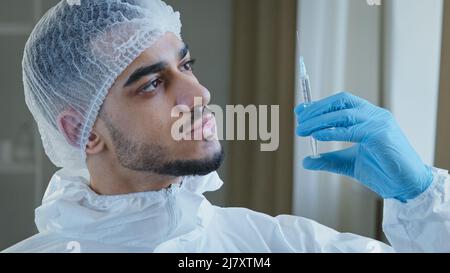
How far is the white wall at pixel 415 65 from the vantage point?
1125 millimetres

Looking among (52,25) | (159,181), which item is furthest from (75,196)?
(52,25)

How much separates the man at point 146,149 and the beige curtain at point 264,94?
0.13 meters

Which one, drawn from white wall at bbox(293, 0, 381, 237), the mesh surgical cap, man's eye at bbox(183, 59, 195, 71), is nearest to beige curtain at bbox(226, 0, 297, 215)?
white wall at bbox(293, 0, 381, 237)

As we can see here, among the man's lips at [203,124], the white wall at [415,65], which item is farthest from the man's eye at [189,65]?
the white wall at [415,65]

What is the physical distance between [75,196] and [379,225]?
2.28 ft

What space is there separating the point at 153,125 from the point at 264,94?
0.39 metres

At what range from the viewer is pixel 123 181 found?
107 centimetres

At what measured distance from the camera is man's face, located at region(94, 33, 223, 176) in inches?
38.9

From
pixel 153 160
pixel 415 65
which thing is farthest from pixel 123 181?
pixel 415 65

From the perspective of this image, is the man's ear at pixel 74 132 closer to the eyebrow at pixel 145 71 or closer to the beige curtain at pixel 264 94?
the eyebrow at pixel 145 71

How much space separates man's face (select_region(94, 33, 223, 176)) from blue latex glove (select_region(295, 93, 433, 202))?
20 centimetres
